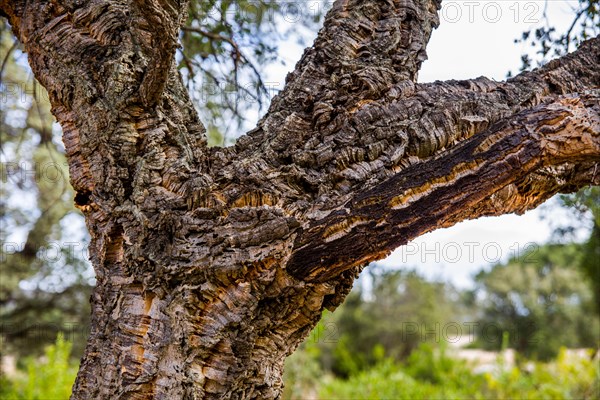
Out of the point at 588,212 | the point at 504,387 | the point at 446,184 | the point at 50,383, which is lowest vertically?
the point at 50,383

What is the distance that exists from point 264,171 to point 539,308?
15.7m

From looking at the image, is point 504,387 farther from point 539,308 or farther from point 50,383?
point 539,308

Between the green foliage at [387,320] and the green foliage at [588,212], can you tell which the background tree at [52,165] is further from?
the green foliage at [387,320]

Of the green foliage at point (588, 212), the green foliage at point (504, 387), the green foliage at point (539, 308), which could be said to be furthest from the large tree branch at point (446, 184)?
the green foliage at point (539, 308)

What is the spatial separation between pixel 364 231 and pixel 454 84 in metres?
0.87

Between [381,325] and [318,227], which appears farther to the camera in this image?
[381,325]

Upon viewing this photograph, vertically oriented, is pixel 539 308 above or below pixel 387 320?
above

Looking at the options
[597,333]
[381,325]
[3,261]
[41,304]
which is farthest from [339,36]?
[597,333]

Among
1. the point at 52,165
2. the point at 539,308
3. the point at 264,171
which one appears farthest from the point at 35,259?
the point at 539,308

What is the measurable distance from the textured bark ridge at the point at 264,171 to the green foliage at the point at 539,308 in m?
13.1

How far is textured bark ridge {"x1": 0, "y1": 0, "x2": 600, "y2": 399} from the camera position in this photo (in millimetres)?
1729

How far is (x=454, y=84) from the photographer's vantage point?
2180 millimetres

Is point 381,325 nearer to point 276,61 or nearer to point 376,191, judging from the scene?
point 276,61

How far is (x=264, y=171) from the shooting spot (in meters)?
1.96
